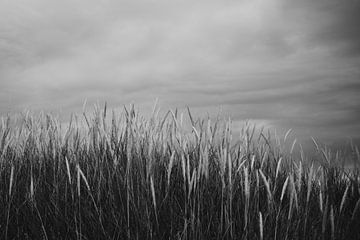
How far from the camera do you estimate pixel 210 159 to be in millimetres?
2896

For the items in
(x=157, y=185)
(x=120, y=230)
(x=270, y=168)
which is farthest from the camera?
(x=270, y=168)

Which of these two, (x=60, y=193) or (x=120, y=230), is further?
(x=60, y=193)

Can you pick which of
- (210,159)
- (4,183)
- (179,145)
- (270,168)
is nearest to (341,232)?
(270,168)

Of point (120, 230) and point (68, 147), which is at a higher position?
point (68, 147)

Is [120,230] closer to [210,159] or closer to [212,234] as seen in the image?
[212,234]

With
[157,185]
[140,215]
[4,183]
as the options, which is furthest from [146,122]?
[4,183]

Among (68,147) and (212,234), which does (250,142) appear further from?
(68,147)

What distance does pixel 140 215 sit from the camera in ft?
7.82

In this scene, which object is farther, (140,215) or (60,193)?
(60,193)

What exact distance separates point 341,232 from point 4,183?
2493mm

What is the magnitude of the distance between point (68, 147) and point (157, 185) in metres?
1.06

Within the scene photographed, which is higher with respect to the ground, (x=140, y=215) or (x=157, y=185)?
(x=157, y=185)

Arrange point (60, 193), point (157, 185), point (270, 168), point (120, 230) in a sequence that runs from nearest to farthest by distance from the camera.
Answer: point (120, 230), point (157, 185), point (60, 193), point (270, 168)

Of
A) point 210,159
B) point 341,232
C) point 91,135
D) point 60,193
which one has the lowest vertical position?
point 341,232
